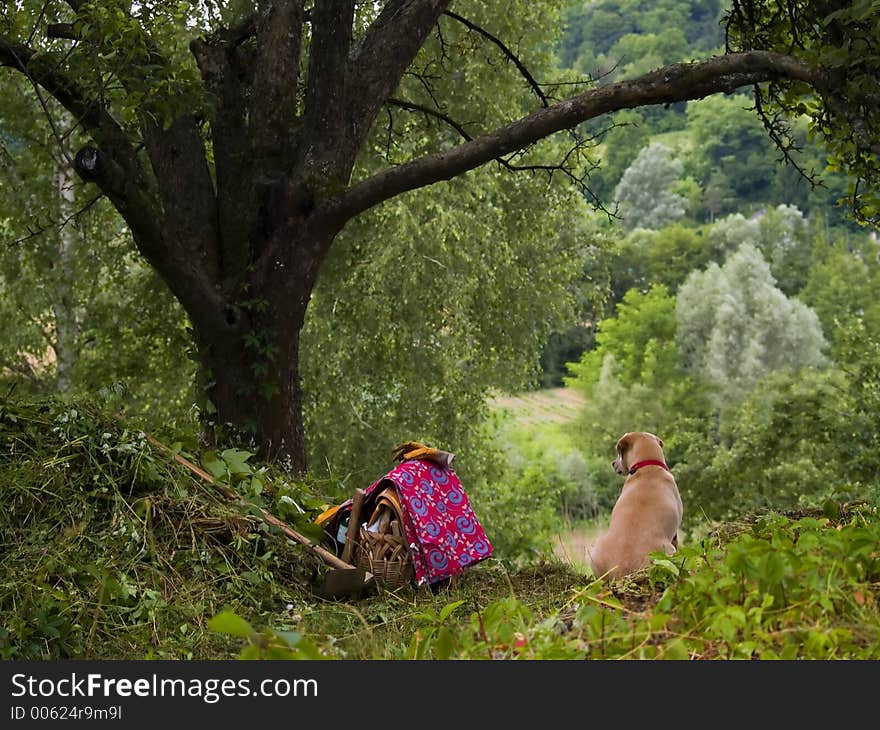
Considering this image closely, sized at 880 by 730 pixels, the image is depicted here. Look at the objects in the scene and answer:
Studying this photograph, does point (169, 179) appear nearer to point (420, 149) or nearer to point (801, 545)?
point (801, 545)

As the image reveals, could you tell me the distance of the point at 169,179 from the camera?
Result: 364 inches

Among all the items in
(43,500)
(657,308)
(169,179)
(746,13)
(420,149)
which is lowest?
(43,500)

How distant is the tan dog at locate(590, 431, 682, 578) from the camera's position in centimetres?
667

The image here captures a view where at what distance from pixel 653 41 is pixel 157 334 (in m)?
104

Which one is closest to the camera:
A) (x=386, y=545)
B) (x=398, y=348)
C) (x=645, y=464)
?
(x=386, y=545)

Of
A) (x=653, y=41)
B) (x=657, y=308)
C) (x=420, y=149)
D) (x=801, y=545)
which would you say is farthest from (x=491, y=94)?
(x=653, y=41)

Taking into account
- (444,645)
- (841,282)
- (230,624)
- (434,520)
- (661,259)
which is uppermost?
(661,259)

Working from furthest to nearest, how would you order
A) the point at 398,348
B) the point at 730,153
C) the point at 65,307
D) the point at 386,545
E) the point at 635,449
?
the point at 730,153
the point at 65,307
the point at 398,348
the point at 635,449
the point at 386,545

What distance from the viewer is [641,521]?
679 centimetres

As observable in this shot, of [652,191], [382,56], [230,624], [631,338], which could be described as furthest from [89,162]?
[652,191]

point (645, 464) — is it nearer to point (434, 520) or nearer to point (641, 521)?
point (641, 521)

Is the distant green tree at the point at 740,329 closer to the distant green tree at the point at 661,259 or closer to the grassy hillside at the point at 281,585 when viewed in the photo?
the distant green tree at the point at 661,259

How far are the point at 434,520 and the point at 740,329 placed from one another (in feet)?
216

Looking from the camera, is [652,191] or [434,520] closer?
[434,520]
